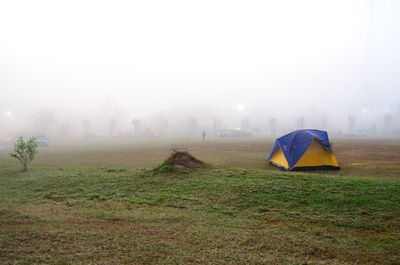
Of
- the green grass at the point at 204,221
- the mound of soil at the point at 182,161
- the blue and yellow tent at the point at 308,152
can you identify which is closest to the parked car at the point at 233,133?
the blue and yellow tent at the point at 308,152

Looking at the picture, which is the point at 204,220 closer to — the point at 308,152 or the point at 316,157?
the point at 308,152

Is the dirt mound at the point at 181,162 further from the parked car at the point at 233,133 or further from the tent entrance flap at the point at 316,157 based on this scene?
the parked car at the point at 233,133

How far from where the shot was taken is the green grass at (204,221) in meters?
5.77

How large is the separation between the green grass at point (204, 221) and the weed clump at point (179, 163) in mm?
1229

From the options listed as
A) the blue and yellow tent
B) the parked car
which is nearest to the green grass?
the blue and yellow tent

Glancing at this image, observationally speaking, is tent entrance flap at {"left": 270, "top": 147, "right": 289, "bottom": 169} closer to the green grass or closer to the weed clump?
the green grass

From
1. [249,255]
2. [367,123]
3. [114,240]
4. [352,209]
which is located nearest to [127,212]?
[114,240]

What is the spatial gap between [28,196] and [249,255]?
11657mm

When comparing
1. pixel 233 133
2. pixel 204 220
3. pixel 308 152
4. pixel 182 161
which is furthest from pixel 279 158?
pixel 233 133

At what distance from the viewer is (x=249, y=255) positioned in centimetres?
568

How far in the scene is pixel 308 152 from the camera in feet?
54.3

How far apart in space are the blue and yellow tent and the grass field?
4.00 metres

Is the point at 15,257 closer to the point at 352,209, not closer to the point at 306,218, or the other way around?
the point at 306,218

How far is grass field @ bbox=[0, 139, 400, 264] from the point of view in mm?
5773
